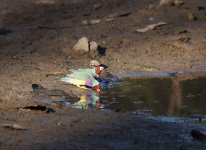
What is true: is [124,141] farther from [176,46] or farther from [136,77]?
[176,46]

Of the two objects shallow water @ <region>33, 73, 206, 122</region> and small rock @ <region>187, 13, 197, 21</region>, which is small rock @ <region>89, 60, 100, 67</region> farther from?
small rock @ <region>187, 13, 197, 21</region>

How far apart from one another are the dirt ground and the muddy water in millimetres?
480

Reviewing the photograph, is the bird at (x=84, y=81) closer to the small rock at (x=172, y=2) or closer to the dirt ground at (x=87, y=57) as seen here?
the dirt ground at (x=87, y=57)

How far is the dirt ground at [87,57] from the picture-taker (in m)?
6.16

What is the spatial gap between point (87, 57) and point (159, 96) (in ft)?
8.02

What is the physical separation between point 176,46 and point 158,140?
548 cm

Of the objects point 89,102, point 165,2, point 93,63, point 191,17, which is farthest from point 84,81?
point 165,2

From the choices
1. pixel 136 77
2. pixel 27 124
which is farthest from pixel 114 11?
pixel 27 124

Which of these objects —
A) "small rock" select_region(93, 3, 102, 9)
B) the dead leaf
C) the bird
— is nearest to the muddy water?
the bird

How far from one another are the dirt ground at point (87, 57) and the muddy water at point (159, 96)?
48 cm

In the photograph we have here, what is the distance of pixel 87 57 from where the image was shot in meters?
10.7

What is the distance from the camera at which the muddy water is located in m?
7.60

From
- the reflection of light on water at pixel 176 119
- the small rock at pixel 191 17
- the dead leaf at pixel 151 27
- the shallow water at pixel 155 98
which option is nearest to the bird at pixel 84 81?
the shallow water at pixel 155 98

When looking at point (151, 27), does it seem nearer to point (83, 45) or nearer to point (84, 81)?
point (83, 45)
